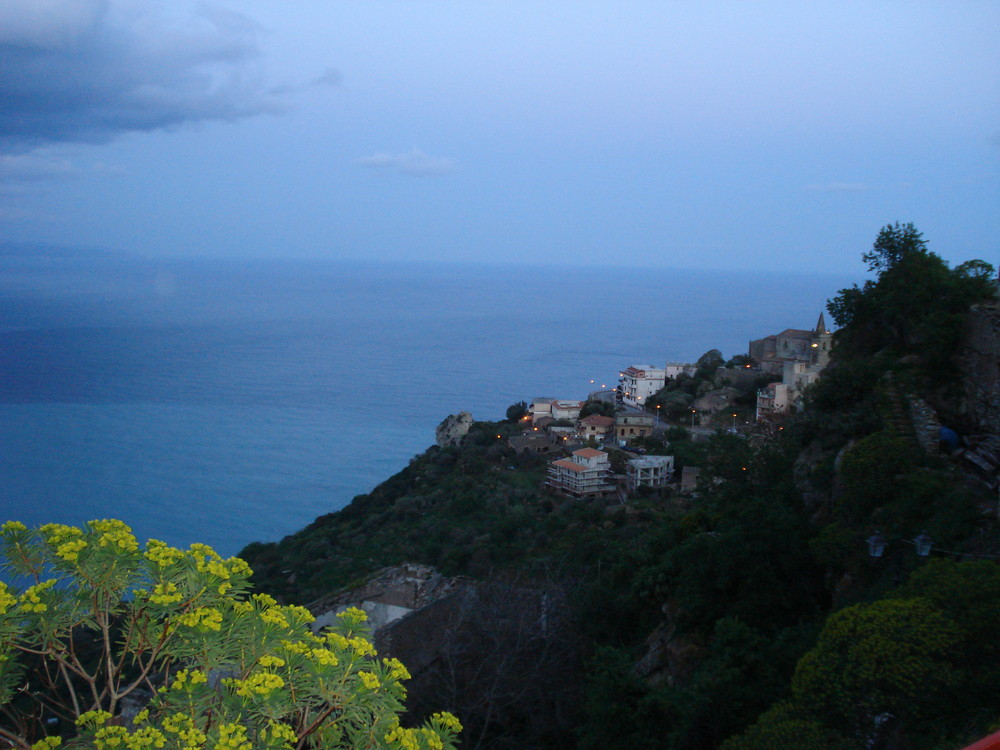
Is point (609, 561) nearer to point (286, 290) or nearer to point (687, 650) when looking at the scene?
point (687, 650)

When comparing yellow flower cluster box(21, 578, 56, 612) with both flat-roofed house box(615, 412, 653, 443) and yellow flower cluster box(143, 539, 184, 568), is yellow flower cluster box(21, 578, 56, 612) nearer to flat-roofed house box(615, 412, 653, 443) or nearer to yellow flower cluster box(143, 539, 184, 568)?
yellow flower cluster box(143, 539, 184, 568)

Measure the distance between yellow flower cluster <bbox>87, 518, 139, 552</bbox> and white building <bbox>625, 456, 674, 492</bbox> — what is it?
15.3 metres

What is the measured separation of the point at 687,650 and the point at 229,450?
28764 millimetres

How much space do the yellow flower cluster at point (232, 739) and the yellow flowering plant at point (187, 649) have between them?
5.5 inches

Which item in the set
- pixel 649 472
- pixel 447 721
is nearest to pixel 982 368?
pixel 447 721

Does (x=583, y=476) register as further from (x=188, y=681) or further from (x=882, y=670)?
(x=188, y=681)

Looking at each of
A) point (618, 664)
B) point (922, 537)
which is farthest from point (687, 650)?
point (922, 537)

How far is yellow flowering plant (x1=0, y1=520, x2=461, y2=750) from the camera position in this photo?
8.70 ft

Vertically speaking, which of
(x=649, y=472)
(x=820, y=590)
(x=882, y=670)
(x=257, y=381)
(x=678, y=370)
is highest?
(x=882, y=670)

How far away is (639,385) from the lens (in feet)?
99.6

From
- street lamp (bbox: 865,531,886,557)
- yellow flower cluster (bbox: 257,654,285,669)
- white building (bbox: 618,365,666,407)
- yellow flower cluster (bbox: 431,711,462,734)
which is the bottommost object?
white building (bbox: 618,365,666,407)

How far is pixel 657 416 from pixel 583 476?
9.25 meters

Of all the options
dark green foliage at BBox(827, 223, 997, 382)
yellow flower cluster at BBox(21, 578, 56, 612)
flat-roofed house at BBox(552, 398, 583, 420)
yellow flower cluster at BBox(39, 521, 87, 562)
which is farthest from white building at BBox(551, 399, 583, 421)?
yellow flower cluster at BBox(21, 578, 56, 612)

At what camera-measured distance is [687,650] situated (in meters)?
6.46
